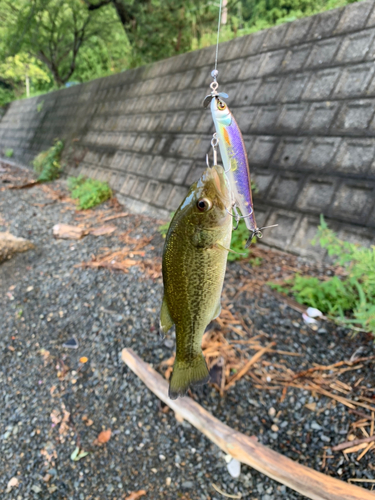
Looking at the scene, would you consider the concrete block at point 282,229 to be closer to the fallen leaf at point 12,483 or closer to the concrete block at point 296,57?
the concrete block at point 296,57

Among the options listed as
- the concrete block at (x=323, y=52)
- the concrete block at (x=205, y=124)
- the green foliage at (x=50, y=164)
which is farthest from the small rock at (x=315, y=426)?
the green foliage at (x=50, y=164)

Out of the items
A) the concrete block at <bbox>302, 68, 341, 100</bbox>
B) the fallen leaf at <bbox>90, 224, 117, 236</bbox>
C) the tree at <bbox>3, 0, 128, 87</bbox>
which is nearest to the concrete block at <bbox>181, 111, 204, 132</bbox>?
the concrete block at <bbox>302, 68, 341, 100</bbox>

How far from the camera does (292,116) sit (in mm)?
4324

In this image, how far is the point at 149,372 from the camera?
115 inches

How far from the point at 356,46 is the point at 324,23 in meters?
0.75

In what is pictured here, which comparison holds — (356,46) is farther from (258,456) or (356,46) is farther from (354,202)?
(258,456)

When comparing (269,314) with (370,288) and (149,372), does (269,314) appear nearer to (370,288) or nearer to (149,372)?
(370,288)

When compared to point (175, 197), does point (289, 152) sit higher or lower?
higher

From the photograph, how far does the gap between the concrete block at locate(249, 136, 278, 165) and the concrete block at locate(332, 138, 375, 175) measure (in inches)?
38.4

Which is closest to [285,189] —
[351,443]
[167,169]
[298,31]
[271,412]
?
[298,31]

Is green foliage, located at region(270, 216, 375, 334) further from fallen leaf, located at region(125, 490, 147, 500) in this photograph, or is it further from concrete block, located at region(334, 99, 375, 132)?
fallen leaf, located at region(125, 490, 147, 500)

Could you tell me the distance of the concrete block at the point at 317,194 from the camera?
3.78 metres

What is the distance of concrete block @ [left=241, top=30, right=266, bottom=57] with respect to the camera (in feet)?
16.6

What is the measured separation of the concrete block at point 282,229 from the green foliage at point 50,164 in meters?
7.81
